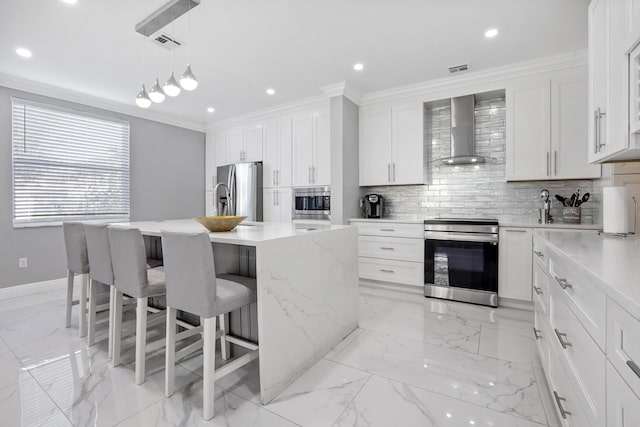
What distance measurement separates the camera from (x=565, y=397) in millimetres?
1198

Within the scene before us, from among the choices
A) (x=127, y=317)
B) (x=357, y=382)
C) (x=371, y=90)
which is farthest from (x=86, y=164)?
(x=357, y=382)

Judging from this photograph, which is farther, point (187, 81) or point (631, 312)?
point (187, 81)

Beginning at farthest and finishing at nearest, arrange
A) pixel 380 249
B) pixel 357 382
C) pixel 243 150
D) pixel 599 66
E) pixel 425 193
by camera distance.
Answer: pixel 243 150 → pixel 425 193 → pixel 380 249 → pixel 357 382 → pixel 599 66

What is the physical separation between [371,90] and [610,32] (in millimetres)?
2667

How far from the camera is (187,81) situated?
2.18 m

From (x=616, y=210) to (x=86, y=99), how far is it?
5.77 m

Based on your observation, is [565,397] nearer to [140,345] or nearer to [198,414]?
[198,414]

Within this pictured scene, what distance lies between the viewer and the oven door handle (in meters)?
3.03

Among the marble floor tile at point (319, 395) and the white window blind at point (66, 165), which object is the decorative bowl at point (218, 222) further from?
the white window blind at point (66, 165)

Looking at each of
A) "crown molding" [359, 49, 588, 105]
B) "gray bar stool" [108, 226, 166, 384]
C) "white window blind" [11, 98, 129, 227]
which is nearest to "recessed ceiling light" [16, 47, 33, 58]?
"white window blind" [11, 98, 129, 227]

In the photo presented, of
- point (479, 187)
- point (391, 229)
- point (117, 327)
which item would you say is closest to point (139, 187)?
point (117, 327)

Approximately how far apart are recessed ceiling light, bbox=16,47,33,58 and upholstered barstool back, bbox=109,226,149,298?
2.54 metres

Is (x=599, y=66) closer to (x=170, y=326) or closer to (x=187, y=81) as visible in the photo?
(x=187, y=81)

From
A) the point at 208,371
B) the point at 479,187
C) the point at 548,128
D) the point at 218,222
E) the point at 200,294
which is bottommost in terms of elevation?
the point at 208,371
